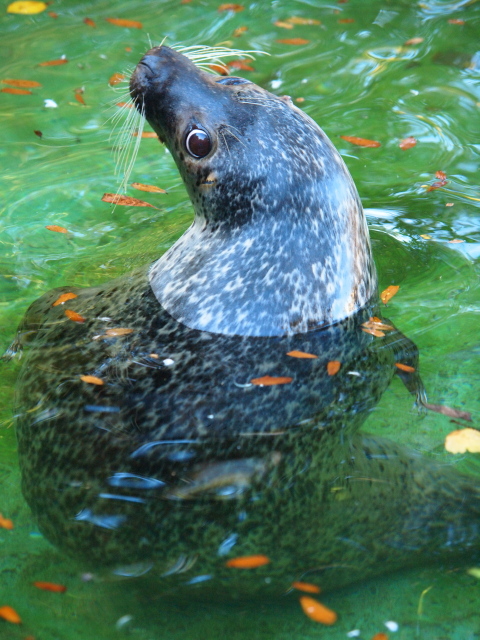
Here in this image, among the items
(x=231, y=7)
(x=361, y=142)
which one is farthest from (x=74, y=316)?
(x=231, y=7)

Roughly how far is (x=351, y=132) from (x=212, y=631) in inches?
199

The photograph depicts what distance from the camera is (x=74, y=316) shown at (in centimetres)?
417

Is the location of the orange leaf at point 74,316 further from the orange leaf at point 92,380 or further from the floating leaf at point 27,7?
the floating leaf at point 27,7

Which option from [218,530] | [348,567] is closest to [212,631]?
[218,530]

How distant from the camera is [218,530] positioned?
3.02 metres

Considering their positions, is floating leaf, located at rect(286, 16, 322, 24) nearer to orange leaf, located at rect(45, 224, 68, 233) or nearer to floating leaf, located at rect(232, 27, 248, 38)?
floating leaf, located at rect(232, 27, 248, 38)

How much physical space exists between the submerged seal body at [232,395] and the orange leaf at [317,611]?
108mm

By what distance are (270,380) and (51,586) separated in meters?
1.38

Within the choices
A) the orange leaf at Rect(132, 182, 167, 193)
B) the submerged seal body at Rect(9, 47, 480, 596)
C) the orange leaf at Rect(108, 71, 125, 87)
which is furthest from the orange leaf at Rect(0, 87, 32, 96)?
the submerged seal body at Rect(9, 47, 480, 596)

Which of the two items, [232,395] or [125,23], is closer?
[232,395]

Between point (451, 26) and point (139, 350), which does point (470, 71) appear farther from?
point (139, 350)

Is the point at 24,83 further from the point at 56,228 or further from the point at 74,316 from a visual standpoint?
the point at 74,316

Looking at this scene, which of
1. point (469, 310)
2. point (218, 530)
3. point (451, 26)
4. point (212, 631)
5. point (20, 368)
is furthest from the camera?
point (451, 26)

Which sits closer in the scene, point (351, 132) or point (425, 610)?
point (425, 610)
